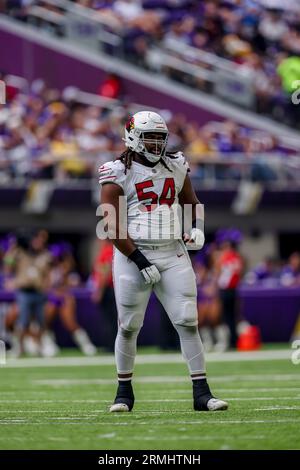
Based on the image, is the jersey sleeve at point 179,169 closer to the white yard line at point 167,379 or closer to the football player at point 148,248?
the football player at point 148,248

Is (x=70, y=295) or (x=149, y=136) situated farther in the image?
(x=70, y=295)

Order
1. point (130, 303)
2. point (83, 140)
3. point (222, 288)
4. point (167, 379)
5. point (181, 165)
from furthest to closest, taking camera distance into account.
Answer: point (83, 140) → point (222, 288) → point (167, 379) → point (181, 165) → point (130, 303)

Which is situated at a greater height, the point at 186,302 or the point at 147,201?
the point at 147,201

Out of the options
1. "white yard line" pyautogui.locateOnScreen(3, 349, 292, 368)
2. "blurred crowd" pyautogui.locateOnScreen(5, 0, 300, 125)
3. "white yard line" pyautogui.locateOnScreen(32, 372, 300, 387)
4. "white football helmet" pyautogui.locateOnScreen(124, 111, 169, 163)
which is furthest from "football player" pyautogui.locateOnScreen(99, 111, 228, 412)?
"blurred crowd" pyautogui.locateOnScreen(5, 0, 300, 125)

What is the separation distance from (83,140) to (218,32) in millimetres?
5718

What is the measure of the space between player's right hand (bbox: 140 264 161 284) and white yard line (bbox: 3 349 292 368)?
7.53 meters

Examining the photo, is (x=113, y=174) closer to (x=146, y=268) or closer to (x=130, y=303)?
(x=146, y=268)

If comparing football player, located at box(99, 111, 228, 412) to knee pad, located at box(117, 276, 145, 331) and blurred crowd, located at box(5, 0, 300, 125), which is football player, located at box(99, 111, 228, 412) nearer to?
knee pad, located at box(117, 276, 145, 331)

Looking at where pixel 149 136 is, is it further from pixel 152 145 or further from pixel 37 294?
pixel 37 294

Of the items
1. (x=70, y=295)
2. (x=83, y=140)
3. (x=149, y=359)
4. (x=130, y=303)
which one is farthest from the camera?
(x=83, y=140)

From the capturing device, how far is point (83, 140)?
22562 mm

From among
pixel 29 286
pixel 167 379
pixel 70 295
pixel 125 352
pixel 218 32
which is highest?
pixel 218 32

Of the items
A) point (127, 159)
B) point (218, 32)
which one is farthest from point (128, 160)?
point (218, 32)

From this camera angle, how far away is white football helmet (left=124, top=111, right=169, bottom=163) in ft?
28.9
